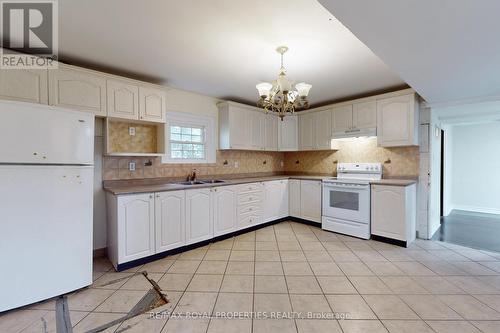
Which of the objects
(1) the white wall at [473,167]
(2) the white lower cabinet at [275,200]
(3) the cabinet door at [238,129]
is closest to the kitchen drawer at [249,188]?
(2) the white lower cabinet at [275,200]

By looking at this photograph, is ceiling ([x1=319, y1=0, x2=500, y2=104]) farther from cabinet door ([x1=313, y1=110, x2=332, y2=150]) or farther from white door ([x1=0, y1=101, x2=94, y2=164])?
white door ([x1=0, y1=101, x2=94, y2=164])

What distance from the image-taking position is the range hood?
374 cm

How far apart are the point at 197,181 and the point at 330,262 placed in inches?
90.4

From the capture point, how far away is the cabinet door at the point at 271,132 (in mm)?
4587

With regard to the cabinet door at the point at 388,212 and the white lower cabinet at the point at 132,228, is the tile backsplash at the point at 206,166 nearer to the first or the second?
the white lower cabinet at the point at 132,228

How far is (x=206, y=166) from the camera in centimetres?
401

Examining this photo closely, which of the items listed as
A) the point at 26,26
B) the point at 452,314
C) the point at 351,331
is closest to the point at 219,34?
the point at 26,26

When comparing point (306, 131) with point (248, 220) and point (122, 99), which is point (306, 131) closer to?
point (248, 220)

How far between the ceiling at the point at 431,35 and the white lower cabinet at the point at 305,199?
227 centimetres

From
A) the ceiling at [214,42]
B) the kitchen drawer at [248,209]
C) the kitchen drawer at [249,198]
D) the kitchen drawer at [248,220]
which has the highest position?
the ceiling at [214,42]

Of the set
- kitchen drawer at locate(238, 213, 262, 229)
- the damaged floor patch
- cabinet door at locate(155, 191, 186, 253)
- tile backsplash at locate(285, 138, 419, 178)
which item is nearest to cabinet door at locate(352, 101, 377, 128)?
tile backsplash at locate(285, 138, 419, 178)

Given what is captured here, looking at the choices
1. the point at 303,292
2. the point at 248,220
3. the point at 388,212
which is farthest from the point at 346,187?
the point at 303,292

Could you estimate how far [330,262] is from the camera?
2730 millimetres

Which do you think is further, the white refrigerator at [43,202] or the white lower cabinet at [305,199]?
the white lower cabinet at [305,199]
